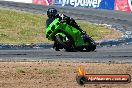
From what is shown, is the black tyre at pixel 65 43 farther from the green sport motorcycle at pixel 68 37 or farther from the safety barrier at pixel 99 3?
the safety barrier at pixel 99 3

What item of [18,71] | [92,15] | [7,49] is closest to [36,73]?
[18,71]

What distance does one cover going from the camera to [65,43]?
16.8 meters

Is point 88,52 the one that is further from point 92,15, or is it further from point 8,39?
point 92,15

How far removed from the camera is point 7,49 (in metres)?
17.7

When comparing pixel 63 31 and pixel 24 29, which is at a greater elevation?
pixel 63 31

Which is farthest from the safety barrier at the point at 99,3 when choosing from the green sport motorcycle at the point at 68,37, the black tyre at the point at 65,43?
the black tyre at the point at 65,43

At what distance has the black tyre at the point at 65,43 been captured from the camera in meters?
16.8

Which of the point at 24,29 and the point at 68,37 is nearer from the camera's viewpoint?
the point at 68,37

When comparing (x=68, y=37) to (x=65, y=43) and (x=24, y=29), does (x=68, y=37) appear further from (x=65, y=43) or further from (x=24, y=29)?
(x=24, y=29)

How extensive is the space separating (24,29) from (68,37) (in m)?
10.7

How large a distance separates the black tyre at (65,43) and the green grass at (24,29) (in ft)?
17.2

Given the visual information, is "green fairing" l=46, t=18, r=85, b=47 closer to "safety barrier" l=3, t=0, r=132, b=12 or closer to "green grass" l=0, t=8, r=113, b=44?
"green grass" l=0, t=8, r=113, b=44

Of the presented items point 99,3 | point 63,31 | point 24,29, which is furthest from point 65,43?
point 99,3

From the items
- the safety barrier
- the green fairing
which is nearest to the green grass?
the green fairing
